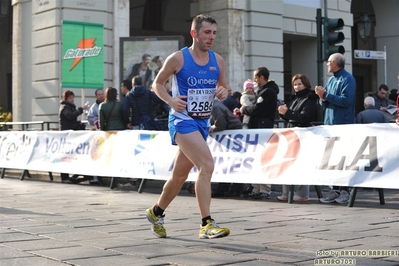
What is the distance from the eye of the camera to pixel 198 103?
6422 millimetres

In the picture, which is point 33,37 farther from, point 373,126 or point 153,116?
point 373,126

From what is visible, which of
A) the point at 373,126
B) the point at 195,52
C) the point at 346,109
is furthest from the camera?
the point at 346,109

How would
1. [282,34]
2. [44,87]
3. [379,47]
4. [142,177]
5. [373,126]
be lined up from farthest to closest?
[379,47] < [282,34] < [44,87] < [142,177] < [373,126]

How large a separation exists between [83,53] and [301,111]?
8483 mm

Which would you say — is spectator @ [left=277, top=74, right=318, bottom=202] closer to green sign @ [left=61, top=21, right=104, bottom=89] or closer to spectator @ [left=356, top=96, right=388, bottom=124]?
spectator @ [left=356, top=96, right=388, bottom=124]

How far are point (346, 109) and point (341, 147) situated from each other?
0.77m

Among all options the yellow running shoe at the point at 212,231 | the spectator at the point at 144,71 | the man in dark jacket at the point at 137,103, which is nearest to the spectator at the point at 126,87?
the man in dark jacket at the point at 137,103

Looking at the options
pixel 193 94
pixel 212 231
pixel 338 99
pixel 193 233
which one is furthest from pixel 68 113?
pixel 212 231

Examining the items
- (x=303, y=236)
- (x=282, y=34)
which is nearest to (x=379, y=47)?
(x=282, y=34)

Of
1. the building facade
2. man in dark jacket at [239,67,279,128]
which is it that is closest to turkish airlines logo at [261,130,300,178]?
man in dark jacket at [239,67,279,128]

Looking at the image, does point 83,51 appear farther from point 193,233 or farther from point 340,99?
point 193,233

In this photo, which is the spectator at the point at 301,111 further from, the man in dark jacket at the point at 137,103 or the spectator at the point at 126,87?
the spectator at the point at 126,87

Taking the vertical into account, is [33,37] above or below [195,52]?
above

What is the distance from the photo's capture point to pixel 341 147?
9.46m
